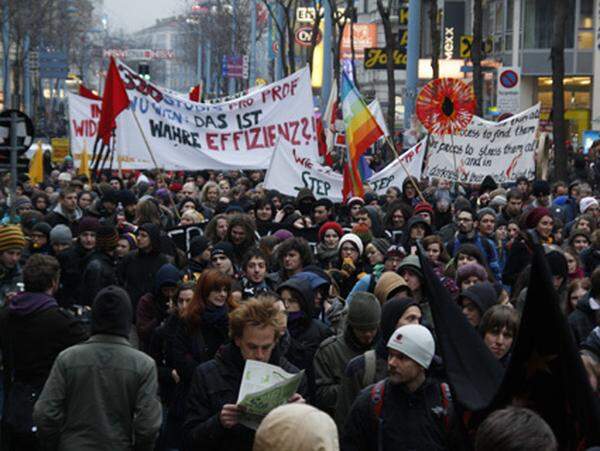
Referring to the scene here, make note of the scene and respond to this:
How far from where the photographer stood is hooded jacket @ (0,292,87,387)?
698 cm

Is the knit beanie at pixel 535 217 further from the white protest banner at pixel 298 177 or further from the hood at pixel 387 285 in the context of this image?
the white protest banner at pixel 298 177

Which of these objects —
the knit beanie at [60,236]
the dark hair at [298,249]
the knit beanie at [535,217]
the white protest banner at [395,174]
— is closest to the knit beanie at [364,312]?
the dark hair at [298,249]

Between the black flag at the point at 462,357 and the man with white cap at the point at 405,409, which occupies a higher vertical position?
the black flag at the point at 462,357

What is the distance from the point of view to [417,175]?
19.2 m

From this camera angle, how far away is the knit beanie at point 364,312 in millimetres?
6965

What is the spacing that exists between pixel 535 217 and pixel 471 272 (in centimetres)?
361

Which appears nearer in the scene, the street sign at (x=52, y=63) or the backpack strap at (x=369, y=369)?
the backpack strap at (x=369, y=369)

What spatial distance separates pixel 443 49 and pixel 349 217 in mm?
47405

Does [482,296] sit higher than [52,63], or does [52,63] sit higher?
[52,63]

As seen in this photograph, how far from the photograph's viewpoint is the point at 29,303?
23.3 ft

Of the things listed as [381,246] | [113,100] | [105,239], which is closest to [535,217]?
[381,246]

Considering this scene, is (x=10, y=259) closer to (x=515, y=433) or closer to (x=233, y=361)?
(x=233, y=361)

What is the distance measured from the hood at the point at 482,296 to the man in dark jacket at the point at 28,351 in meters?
2.17

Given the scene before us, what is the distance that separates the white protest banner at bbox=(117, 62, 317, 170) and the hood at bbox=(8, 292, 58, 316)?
947 centimetres
